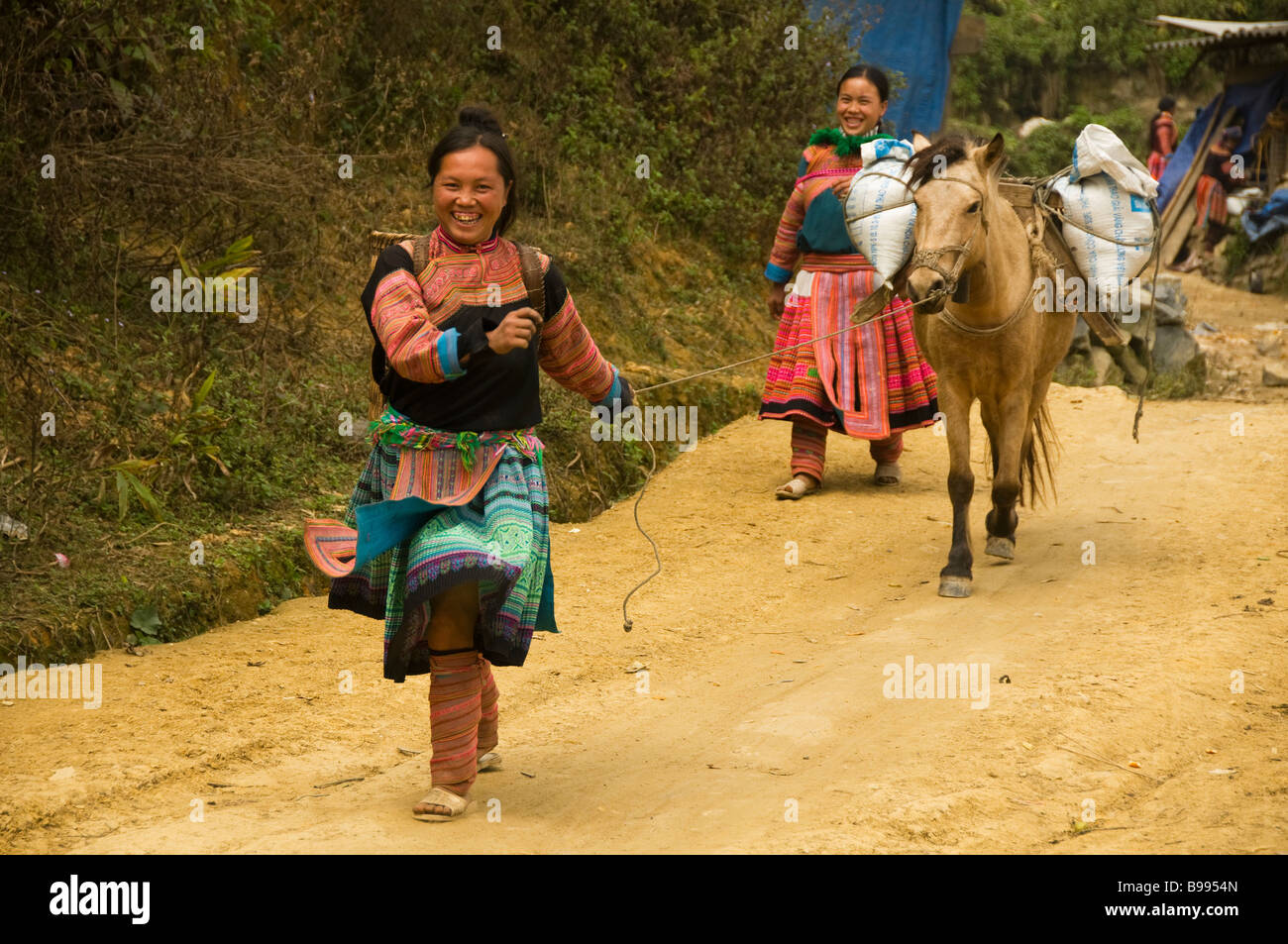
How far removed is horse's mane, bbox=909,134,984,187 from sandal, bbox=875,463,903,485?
2.77m

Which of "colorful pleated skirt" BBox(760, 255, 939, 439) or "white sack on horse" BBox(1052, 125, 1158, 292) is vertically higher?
"white sack on horse" BBox(1052, 125, 1158, 292)

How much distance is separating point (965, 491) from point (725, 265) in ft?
19.3

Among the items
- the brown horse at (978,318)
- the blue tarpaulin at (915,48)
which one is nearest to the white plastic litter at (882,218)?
the brown horse at (978,318)

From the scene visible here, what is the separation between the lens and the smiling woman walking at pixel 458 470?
141 inches

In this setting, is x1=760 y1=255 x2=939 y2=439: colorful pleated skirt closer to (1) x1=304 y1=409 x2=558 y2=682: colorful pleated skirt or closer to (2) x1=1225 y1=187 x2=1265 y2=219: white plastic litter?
(1) x1=304 y1=409 x2=558 y2=682: colorful pleated skirt

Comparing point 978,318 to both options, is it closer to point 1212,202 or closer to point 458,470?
point 458,470

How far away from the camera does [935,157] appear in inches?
229

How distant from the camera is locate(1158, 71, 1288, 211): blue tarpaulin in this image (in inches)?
716

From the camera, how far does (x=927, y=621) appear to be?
5855 millimetres

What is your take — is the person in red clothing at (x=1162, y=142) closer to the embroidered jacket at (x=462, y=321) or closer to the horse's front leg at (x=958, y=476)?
the horse's front leg at (x=958, y=476)

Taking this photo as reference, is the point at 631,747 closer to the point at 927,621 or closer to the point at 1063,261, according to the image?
the point at 927,621

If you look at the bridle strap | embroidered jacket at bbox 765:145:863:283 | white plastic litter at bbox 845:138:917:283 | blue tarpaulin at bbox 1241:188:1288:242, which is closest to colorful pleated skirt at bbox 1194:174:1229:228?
blue tarpaulin at bbox 1241:188:1288:242

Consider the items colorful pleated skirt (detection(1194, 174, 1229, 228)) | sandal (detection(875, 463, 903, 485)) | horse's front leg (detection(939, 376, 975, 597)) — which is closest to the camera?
horse's front leg (detection(939, 376, 975, 597))

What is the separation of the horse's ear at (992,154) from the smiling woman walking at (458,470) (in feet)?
9.24
